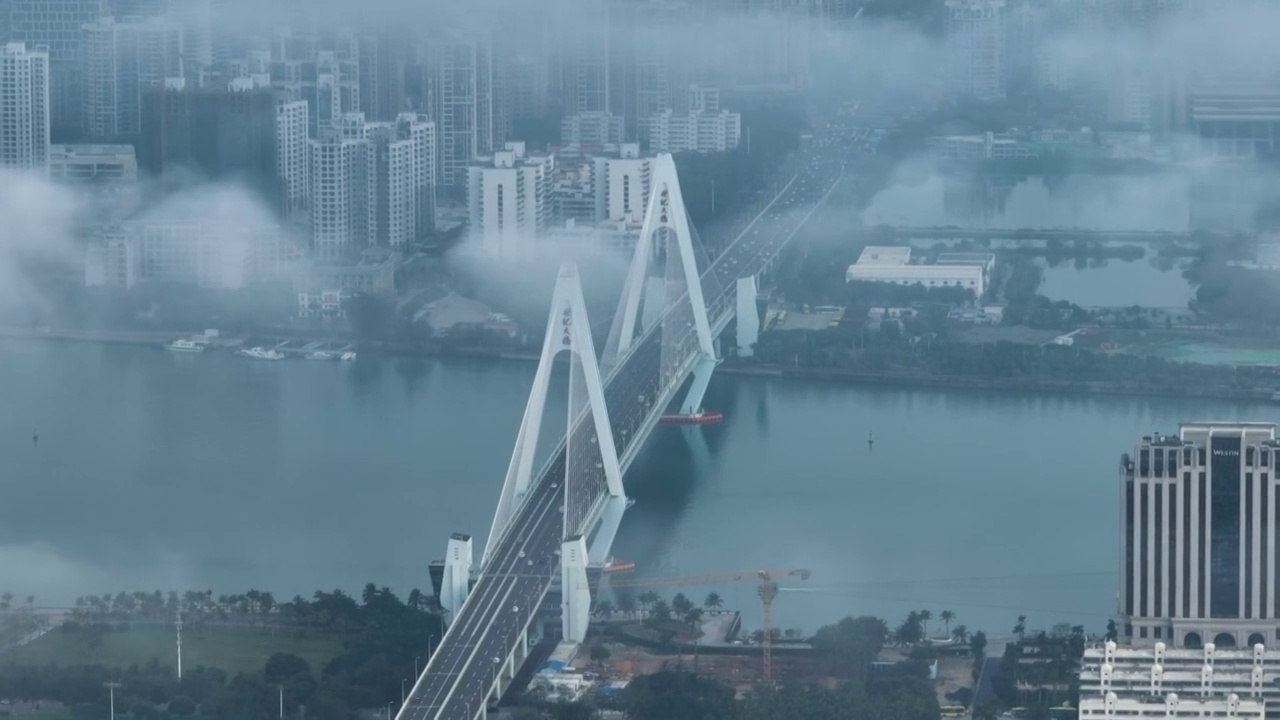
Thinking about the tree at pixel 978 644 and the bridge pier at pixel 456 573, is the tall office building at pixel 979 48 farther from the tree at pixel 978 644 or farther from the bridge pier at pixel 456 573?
the tree at pixel 978 644

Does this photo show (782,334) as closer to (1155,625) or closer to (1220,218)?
(1220,218)

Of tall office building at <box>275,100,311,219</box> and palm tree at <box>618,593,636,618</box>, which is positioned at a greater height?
tall office building at <box>275,100,311,219</box>

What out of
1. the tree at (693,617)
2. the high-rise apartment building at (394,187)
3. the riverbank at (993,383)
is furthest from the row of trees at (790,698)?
the high-rise apartment building at (394,187)

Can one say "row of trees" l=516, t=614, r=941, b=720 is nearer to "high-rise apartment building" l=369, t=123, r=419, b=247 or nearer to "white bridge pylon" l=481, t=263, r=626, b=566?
"white bridge pylon" l=481, t=263, r=626, b=566

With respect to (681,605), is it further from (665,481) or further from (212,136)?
(212,136)

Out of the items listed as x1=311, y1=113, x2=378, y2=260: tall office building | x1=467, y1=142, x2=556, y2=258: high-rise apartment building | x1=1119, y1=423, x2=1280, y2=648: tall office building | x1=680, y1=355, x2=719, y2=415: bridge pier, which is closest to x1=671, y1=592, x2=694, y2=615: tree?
x1=1119, y1=423, x2=1280, y2=648: tall office building

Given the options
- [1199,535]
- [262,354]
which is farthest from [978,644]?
[262,354]
